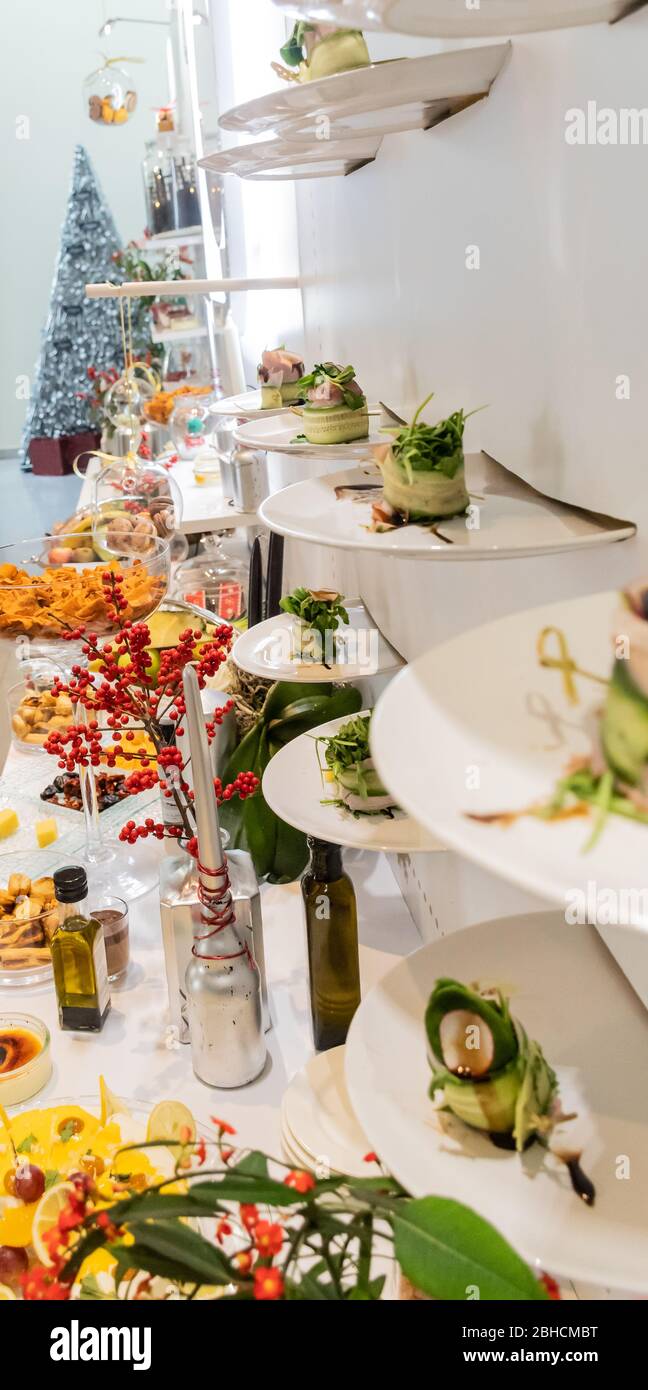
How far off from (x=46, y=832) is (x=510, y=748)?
4.69 ft

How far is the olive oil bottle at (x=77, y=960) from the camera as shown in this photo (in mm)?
1271

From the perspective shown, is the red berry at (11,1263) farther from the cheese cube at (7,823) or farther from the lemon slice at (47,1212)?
the cheese cube at (7,823)

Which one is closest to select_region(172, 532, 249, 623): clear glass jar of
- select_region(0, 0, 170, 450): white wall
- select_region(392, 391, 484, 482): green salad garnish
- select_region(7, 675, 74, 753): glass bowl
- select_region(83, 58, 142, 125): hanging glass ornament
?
select_region(7, 675, 74, 753): glass bowl

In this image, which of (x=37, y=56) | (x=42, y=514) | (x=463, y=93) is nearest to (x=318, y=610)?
(x=463, y=93)

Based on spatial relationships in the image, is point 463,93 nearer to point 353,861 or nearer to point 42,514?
point 353,861

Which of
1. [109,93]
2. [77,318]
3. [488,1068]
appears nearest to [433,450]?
[488,1068]

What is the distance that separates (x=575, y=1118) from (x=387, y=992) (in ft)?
0.51

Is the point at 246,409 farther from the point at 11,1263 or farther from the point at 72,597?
Answer: the point at 11,1263

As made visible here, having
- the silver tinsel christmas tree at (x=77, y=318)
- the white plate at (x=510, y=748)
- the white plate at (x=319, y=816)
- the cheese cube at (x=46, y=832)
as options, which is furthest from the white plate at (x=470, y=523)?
the silver tinsel christmas tree at (x=77, y=318)

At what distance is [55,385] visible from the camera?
8.16 m

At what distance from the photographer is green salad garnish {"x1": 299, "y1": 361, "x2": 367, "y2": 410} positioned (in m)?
1.12

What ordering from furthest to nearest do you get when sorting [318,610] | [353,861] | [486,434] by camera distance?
1. [353,861]
2. [318,610]
3. [486,434]

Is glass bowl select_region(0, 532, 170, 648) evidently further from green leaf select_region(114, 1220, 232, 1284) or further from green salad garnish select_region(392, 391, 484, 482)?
green leaf select_region(114, 1220, 232, 1284)
